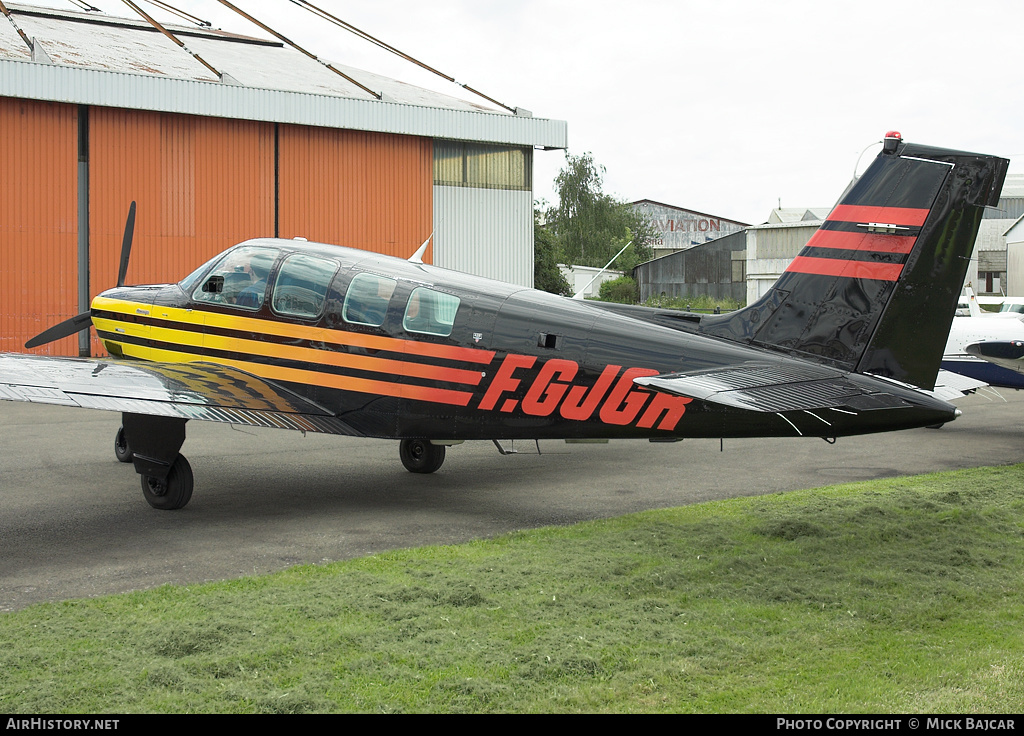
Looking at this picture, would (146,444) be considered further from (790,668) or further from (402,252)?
(402,252)

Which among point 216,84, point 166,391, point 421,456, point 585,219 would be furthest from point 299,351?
point 585,219

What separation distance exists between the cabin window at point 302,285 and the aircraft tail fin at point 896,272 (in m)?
4.04

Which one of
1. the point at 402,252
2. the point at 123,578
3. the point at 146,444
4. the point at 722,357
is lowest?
the point at 123,578

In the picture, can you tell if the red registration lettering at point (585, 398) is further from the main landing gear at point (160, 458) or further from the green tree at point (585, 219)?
the green tree at point (585, 219)

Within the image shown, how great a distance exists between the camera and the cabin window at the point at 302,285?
8695 millimetres

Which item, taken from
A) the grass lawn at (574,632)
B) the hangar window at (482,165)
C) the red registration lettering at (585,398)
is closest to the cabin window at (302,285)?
the red registration lettering at (585,398)

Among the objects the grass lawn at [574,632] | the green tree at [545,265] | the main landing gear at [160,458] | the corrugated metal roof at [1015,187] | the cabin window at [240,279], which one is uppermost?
the corrugated metal roof at [1015,187]

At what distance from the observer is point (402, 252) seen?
93.9 feet

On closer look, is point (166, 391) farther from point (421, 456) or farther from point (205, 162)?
point (205, 162)

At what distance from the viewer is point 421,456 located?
34.5ft

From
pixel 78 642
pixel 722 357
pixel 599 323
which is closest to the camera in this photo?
pixel 78 642
